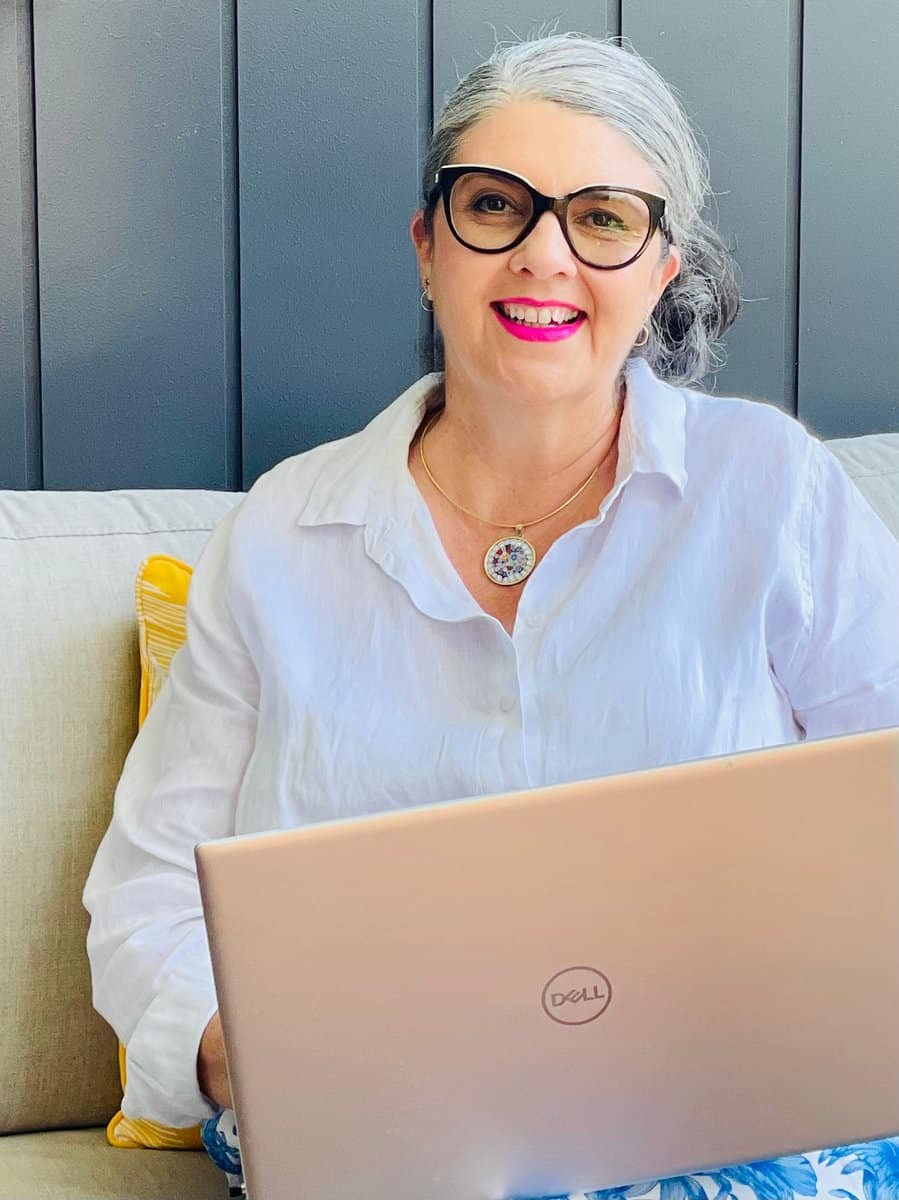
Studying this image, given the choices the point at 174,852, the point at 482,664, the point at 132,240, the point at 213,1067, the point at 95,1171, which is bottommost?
the point at 95,1171

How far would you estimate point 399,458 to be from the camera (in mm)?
1366

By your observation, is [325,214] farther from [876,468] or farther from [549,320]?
[876,468]

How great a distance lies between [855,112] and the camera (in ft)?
6.09

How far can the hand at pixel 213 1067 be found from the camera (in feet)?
3.80

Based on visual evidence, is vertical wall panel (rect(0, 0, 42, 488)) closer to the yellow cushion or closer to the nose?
the yellow cushion

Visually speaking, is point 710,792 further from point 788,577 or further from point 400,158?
point 400,158

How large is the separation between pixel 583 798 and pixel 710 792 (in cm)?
7

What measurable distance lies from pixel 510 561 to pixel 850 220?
83 cm

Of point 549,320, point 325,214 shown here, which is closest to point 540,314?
point 549,320

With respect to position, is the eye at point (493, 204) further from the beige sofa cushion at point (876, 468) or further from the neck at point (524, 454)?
the beige sofa cushion at point (876, 468)

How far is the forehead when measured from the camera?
49.3 inches

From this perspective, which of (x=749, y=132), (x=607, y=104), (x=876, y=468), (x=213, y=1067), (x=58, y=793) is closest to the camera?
(x=213, y=1067)

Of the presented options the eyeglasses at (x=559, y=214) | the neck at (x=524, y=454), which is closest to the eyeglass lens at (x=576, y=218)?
the eyeglasses at (x=559, y=214)

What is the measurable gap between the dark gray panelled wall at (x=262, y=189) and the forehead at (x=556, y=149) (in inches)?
18.1
